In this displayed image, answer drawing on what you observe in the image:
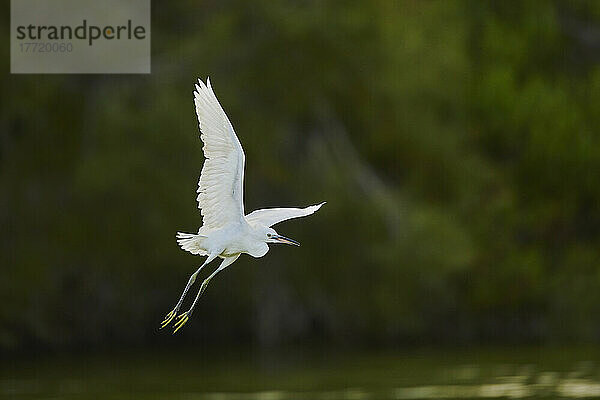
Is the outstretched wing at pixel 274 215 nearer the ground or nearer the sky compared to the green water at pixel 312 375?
nearer the sky

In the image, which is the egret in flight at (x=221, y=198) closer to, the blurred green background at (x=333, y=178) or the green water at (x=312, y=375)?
the green water at (x=312, y=375)

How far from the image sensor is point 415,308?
16938 millimetres

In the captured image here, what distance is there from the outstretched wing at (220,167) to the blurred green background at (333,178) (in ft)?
30.1

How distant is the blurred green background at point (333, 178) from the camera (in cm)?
1516

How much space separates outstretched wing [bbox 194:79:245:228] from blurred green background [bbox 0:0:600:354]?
9.16m

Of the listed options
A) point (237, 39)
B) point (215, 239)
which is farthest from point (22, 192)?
point (215, 239)

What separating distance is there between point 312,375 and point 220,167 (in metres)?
9.15

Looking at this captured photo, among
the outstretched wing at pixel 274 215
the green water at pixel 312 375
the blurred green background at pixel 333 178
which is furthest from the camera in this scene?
the blurred green background at pixel 333 178

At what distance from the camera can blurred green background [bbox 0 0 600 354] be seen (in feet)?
49.8

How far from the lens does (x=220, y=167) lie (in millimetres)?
5703

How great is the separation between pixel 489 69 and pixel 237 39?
3.99 m

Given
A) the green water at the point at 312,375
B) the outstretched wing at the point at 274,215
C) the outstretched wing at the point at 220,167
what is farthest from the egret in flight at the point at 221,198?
the green water at the point at 312,375

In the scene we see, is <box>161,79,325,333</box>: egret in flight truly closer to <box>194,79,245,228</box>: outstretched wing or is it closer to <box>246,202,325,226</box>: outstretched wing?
<box>194,79,245,228</box>: outstretched wing

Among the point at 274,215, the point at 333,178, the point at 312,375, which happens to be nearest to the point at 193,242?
the point at 274,215
